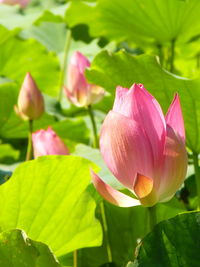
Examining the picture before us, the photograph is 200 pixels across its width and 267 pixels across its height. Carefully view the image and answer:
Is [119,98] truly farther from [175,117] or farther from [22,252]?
[22,252]

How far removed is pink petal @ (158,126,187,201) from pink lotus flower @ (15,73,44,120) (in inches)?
24.9

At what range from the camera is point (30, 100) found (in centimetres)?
135

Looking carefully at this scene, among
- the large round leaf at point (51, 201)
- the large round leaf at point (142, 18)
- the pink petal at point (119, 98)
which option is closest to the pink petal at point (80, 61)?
the large round leaf at point (142, 18)

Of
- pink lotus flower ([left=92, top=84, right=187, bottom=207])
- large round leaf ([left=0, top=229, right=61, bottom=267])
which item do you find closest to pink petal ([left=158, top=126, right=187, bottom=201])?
pink lotus flower ([left=92, top=84, right=187, bottom=207])

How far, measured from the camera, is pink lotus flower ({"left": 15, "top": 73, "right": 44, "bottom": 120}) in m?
1.34

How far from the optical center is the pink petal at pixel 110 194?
778 millimetres

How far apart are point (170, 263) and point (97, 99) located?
790mm

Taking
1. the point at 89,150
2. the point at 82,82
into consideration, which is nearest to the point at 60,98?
the point at 82,82

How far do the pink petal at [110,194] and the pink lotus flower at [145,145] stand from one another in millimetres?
28

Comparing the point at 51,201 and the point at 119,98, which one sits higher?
the point at 119,98

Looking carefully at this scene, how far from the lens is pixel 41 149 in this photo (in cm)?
112

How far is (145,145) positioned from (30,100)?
2.13ft

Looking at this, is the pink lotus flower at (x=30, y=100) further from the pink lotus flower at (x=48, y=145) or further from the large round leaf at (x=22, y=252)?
the large round leaf at (x=22, y=252)

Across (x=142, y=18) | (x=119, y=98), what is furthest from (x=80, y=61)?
(x=119, y=98)
